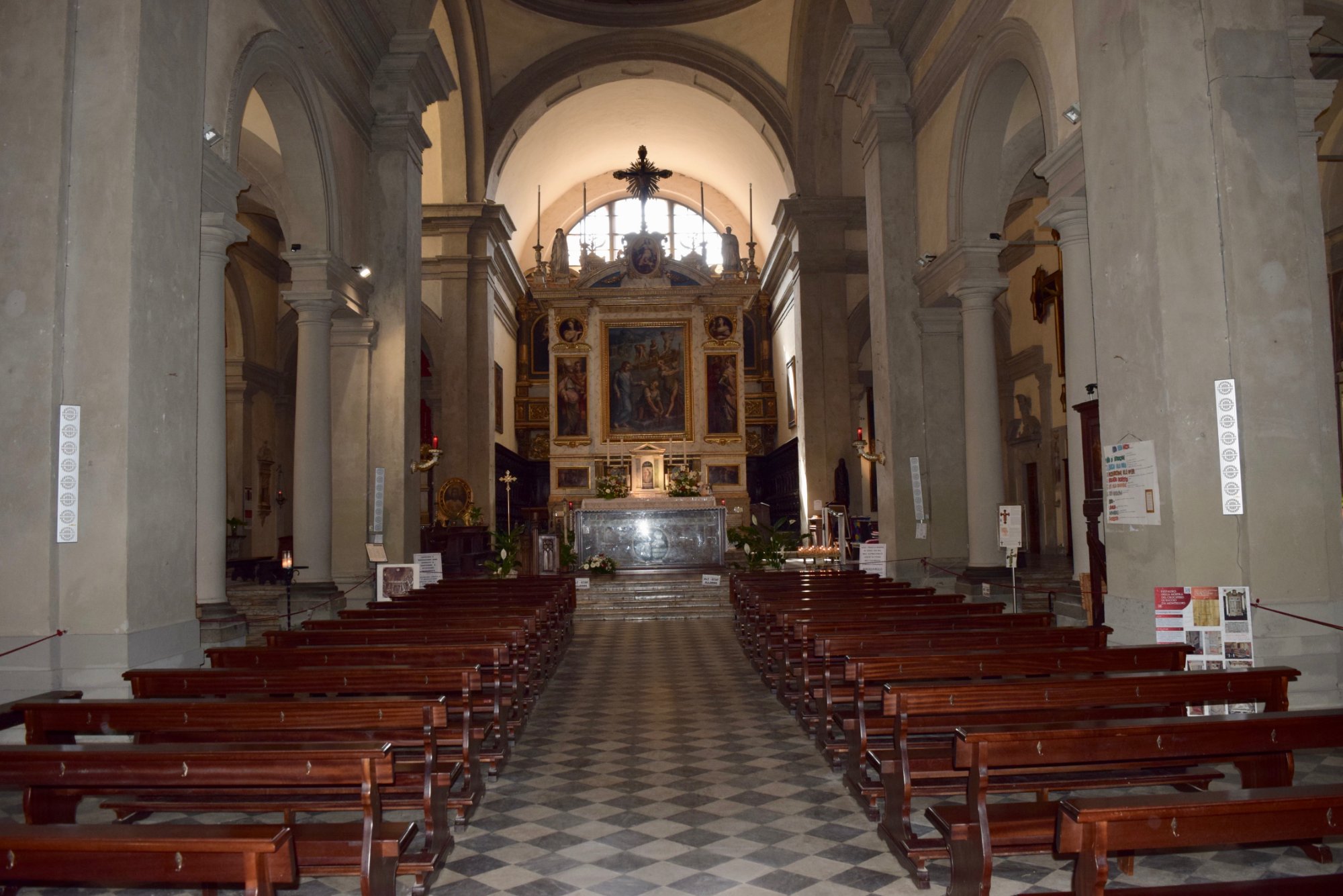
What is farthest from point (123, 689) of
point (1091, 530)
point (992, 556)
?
point (992, 556)

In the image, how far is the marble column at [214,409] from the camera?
26.7ft

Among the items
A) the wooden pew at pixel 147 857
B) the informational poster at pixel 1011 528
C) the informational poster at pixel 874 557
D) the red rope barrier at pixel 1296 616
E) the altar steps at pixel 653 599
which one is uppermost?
the informational poster at pixel 1011 528

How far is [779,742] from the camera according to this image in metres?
6.16

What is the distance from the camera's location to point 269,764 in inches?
119

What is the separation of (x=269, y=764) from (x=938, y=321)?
36.1 ft

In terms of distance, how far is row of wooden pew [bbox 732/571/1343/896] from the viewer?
2.45m

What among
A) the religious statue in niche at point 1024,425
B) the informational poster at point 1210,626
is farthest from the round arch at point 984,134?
the religious statue in niche at point 1024,425

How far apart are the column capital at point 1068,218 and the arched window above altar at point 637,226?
74.7 ft

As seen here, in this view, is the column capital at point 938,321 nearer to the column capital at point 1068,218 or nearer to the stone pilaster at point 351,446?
the column capital at point 1068,218

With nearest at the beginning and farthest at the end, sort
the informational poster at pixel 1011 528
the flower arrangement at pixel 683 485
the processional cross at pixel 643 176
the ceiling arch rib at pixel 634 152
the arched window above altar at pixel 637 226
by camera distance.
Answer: the informational poster at pixel 1011 528 < the flower arrangement at pixel 683 485 < the ceiling arch rib at pixel 634 152 < the processional cross at pixel 643 176 < the arched window above altar at pixel 637 226

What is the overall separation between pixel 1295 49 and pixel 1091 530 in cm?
386

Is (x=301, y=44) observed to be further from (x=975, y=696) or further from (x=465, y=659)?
(x=975, y=696)

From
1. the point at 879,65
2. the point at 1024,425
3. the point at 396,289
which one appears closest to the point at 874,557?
the point at 879,65

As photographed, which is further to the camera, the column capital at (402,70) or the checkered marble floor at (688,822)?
the column capital at (402,70)
